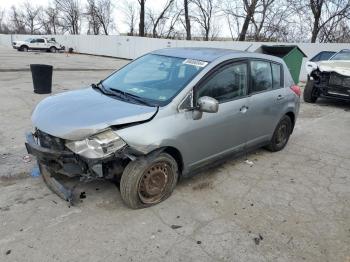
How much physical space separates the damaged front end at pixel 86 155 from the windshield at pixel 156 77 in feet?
2.40

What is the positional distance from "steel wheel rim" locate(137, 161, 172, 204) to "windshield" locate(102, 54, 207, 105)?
698 millimetres

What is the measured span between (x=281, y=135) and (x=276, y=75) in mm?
1036

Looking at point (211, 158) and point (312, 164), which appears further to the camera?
point (312, 164)

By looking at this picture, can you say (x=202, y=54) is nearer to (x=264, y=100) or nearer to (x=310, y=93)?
(x=264, y=100)

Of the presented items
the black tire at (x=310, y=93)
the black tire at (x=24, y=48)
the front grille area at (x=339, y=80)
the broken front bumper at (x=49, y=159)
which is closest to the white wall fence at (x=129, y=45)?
the black tire at (x=24, y=48)

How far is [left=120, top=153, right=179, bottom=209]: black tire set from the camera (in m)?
3.49

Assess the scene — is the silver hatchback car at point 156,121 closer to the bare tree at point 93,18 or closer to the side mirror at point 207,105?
the side mirror at point 207,105

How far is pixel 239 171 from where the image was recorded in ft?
16.1

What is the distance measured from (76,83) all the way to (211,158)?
369 inches

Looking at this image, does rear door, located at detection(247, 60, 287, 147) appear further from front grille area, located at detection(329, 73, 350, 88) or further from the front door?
front grille area, located at detection(329, 73, 350, 88)

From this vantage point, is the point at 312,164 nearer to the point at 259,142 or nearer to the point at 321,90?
the point at 259,142

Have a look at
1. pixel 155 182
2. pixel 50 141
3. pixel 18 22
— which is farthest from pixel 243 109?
pixel 18 22

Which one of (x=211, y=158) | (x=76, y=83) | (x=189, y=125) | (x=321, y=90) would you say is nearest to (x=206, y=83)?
(x=189, y=125)

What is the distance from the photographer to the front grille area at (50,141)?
343 cm
